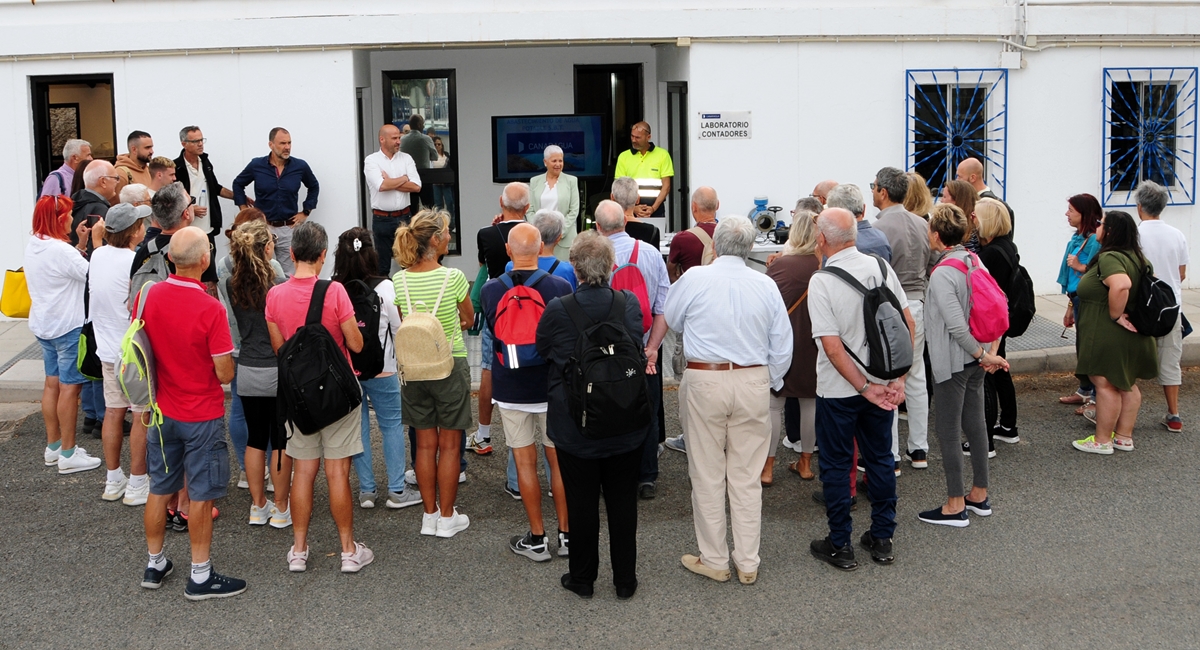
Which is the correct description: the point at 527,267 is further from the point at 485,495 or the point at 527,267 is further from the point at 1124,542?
the point at 1124,542

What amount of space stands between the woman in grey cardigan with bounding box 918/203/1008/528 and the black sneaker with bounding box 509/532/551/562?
2163 mm

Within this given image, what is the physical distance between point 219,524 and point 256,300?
1.46m

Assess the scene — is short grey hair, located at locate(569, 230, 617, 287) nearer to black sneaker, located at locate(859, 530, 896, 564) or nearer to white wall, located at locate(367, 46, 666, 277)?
black sneaker, located at locate(859, 530, 896, 564)

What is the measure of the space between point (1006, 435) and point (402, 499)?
4.13m

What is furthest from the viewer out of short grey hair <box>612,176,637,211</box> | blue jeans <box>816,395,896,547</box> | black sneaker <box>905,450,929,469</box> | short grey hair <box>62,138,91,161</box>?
short grey hair <box>62,138,91,161</box>

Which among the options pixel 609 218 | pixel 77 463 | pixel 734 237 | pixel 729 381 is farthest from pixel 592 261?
pixel 77 463

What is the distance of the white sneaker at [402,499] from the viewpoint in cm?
689

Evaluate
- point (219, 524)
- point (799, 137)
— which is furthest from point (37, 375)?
point (799, 137)

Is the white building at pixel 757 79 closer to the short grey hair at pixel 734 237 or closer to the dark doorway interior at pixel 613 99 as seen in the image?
the dark doorway interior at pixel 613 99

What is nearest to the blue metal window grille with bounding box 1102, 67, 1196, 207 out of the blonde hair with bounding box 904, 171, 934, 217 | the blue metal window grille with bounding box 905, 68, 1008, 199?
the blue metal window grille with bounding box 905, 68, 1008, 199

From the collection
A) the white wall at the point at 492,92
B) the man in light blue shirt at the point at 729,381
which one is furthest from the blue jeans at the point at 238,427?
the white wall at the point at 492,92

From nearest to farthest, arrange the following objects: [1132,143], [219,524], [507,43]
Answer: [219,524]
[507,43]
[1132,143]

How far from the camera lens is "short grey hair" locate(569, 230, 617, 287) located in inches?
213

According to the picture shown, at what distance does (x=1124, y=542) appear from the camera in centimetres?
617
